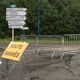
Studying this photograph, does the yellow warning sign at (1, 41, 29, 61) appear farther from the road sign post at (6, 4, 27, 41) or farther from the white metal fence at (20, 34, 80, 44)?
the white metal fence at (20, 34, 80, 44)

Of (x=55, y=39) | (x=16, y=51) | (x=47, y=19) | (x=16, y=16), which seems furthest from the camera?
(x=47, y=19)

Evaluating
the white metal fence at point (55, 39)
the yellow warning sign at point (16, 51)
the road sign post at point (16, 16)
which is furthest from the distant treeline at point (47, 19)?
the yellow warning sign at point (16, 51)

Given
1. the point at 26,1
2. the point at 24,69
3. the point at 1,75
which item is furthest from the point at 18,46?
the point at 26,1

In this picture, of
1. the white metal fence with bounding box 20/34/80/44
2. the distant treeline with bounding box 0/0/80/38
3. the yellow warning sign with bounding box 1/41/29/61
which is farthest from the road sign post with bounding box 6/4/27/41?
the distant treeline with bounding box 0/0/80/38

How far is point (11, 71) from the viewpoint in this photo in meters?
15.1

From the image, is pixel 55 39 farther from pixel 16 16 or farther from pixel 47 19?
pixel 47 19

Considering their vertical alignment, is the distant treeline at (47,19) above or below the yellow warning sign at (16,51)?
below

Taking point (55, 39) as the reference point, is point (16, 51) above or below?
above

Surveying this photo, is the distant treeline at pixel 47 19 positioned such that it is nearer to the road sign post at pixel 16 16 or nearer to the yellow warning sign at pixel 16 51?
the road sign post at pixel 16 16

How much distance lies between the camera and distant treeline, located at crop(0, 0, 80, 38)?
49.8 m

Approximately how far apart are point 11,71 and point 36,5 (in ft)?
120

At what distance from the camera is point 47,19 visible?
169ft

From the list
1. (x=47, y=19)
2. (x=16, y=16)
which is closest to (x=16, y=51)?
(x=16, y=16)

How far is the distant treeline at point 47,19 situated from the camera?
49.8 m
